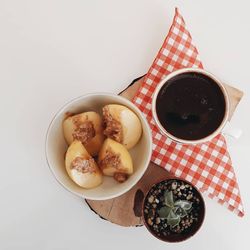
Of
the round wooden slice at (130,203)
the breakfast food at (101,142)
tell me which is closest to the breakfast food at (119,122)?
the breakfast food at (101,142)

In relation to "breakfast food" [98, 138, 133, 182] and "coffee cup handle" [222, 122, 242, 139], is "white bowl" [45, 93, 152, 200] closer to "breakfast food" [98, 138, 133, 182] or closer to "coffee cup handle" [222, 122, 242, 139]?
"breakfast food" [98, 138, 133, 182]

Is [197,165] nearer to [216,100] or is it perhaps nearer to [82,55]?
[216,100]

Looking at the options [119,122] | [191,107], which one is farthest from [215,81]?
[119,122]

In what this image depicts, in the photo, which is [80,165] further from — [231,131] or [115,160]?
[231,131]

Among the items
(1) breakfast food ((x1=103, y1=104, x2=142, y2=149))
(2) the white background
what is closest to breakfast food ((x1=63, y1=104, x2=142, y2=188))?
(1) breakfast food ((x1=103, y1=104, x2=142, y2=149))

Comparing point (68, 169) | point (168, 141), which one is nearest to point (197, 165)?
point (168, 141)

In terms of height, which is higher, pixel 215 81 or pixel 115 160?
pixel 215 81
